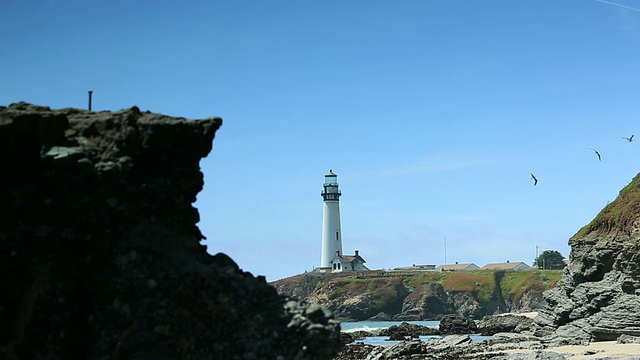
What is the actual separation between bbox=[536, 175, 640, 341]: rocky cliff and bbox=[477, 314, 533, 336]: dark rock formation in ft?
49.6

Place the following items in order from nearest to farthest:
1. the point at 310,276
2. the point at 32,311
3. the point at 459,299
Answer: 1. the point at 32,311
2. the point at 459,299
3. the point at 310,276

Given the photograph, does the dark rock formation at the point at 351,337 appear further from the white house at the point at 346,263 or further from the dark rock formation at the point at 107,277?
the white house at the point at 346,263

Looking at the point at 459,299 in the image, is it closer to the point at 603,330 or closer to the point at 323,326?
the point at 603,330

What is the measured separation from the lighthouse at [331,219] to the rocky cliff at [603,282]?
9425 centimetres

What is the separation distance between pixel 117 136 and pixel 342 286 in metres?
134

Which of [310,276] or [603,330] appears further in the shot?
[310,276]

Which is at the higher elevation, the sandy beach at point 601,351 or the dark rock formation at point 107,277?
the dark rock formation at point 107,277

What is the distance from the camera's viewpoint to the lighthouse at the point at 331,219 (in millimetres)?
149250

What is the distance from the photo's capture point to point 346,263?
159 meters

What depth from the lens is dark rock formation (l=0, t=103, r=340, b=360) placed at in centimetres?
1280

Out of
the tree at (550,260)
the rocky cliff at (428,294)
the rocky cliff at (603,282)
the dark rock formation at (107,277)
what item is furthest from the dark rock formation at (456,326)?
the tree at (550,260)

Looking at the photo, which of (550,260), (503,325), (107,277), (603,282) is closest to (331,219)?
(550,260)

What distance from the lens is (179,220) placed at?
13844 millimetres

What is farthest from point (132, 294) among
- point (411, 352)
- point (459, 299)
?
point (459, 299)
